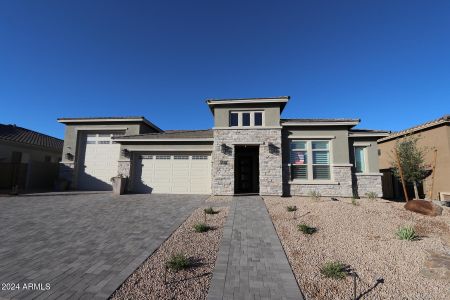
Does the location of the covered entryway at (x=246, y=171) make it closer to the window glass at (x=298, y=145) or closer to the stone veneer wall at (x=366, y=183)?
the window glass at (x=298, y=145)

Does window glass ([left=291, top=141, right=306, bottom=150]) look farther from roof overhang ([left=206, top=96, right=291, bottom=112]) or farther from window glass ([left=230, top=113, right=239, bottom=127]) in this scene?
window glass ([left=230, top=113, right=239, bottom=127])

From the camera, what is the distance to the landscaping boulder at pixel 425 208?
8.07 m

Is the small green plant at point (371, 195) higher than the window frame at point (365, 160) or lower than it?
lower

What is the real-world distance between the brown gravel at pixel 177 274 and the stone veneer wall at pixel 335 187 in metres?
8.14

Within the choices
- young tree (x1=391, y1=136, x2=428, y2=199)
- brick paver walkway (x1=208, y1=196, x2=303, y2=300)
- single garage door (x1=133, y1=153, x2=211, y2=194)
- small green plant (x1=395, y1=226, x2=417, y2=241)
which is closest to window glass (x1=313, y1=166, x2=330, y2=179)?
young tree (x1=391, y1=136, x2=428, y2=199)

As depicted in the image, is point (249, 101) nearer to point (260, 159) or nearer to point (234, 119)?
point (234, 119)

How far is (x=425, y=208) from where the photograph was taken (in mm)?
8281

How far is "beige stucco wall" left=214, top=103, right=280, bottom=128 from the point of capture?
13.8 meters

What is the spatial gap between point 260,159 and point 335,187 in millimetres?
4694

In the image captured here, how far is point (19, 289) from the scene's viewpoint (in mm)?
3566

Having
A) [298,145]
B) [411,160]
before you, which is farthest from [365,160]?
[298,145]

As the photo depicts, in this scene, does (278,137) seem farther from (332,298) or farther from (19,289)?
(19,289)

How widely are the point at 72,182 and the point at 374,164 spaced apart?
69.7 feet

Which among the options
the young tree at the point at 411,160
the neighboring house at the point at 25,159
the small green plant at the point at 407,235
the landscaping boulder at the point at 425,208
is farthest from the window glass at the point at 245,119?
the neighboring house at the point at 25,159
